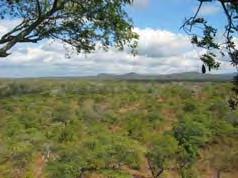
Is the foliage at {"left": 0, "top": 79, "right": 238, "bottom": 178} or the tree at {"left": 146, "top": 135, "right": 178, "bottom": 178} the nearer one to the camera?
the foliage at {"left": 0, "top": 79, "right": 238, "bottom": 178}

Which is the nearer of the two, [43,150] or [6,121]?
[43,150]

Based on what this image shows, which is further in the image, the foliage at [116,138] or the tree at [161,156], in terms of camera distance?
the tree at [161,156]

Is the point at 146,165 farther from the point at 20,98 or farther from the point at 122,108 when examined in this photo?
the point at 20,98

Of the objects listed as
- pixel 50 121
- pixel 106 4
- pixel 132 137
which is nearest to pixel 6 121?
pixel 50 121

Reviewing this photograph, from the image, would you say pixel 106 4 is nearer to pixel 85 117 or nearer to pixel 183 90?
pixel 85 117

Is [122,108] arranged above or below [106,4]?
below

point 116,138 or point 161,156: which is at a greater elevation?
point 116,138

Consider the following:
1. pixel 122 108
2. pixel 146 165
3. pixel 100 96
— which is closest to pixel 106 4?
pixel 146 165

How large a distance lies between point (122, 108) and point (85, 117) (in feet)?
35.8

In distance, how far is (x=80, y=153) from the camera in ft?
135

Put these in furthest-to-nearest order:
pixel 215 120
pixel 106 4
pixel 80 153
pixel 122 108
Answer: pixel 122 108 → pixel 215 120 → pixel 80 153 → pixel 106 4

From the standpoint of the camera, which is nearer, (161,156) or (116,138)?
(161,156)

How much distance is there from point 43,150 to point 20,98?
38418 mm

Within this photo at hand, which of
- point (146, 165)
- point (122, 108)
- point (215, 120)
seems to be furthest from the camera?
point (122, 108)
